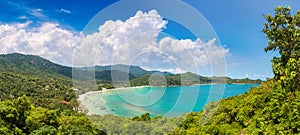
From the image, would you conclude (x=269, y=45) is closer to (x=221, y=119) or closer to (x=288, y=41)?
(x=288, y=41)

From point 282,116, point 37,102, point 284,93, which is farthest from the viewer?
point 37,102

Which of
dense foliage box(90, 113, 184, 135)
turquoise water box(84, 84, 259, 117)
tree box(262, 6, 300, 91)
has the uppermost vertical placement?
tree box(262, 6, 300, 91)

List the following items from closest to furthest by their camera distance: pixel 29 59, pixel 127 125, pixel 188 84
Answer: pixel 188 84 → pixel 127 125 → pixel 29 59

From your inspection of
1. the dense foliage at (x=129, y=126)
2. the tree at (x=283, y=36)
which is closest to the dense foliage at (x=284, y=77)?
the tree at (x=283, y=36)

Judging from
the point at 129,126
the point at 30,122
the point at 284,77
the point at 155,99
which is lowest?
the point at 30,122

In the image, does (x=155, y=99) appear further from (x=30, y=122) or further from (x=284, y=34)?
(x=30, y=122)

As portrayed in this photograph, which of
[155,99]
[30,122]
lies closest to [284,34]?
[155,99]

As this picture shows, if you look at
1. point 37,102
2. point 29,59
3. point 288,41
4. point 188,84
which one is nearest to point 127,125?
point 188,84

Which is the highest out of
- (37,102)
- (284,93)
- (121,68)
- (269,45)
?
(269,45)

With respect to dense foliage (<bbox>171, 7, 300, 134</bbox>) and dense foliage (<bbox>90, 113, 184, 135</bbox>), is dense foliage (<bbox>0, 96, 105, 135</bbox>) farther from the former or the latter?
dense foliage (<bbox>171, 7, 300, 134</bbox>)

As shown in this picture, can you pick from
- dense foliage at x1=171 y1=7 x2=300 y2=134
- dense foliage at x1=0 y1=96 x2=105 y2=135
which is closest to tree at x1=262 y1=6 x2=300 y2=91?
dense foliage at x1=171 y1=7 x2=300 y2=134

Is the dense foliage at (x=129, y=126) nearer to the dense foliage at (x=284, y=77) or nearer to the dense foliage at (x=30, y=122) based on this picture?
the dense foliage at (x=284, y=77)
